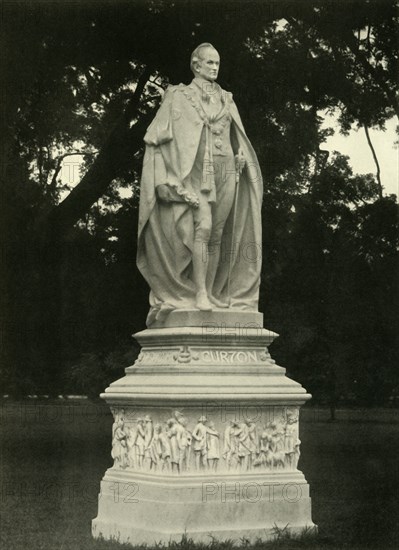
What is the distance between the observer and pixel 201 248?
12.1 m

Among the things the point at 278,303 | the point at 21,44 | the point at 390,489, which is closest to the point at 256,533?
the point at 390,489

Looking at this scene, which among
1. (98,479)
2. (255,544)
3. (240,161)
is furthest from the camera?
(98,479)

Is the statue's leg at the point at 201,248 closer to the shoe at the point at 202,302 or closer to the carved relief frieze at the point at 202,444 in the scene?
the shoe at the point at 202,302

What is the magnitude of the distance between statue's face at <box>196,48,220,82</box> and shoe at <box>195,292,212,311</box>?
210cm

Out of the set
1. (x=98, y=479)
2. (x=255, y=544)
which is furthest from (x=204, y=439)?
(x=98, y=479)

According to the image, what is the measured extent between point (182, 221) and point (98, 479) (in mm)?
6471

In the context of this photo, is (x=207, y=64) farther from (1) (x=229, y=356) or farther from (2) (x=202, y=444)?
(2) (x=202, y=444)


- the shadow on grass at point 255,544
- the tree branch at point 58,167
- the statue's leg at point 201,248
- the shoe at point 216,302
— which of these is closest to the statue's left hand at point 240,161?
the statue's leg at point 201,248

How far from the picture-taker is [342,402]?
101 feet

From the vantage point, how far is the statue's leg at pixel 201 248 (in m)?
12.1

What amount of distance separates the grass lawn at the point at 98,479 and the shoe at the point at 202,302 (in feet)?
6.99

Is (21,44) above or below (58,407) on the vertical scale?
above

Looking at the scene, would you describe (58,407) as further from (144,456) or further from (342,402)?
(144,456)

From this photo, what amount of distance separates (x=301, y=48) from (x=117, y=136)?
2920 millimetres
